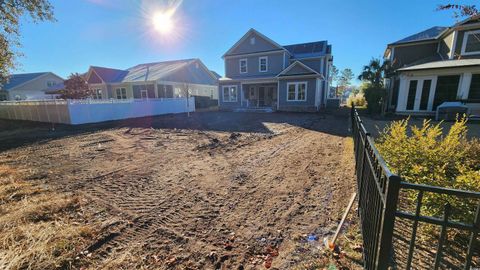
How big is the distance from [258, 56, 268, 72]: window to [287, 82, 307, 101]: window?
363 centimetres

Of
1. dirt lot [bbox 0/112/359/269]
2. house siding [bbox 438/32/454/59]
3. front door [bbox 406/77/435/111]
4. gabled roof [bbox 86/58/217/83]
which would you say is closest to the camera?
dirt lot [bbox 0/112/359/269]

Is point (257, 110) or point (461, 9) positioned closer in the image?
point (461, 9)

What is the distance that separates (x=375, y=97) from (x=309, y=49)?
8972 millimetres

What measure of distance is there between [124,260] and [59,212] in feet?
6.38

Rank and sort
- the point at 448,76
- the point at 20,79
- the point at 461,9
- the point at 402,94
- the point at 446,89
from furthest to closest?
the point at 20,79 → the point at 402,94 → the point at 446,89 → the point at 448,76 → the point at 461,9

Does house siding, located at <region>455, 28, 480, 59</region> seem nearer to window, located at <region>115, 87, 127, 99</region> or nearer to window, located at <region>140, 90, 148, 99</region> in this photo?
window, located at <region>140, 90, 148, 99</region>

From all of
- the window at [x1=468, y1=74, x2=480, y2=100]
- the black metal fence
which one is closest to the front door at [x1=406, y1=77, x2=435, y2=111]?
the window at [x1=468, y1=74, x2=480, y2=100]

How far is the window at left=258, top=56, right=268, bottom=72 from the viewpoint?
21516 mm

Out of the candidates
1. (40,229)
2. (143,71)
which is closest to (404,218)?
(40,229)

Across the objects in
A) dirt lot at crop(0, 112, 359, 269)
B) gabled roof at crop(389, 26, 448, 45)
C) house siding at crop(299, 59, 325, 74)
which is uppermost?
gabled roof at crop(389, 26, 448, 45)

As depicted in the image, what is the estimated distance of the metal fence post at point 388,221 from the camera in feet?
4.83

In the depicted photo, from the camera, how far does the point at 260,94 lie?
23.7 metres

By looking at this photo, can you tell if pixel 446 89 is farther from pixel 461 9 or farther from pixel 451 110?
pixel 461 9

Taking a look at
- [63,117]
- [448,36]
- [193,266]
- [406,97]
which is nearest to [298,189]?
[193,266]
